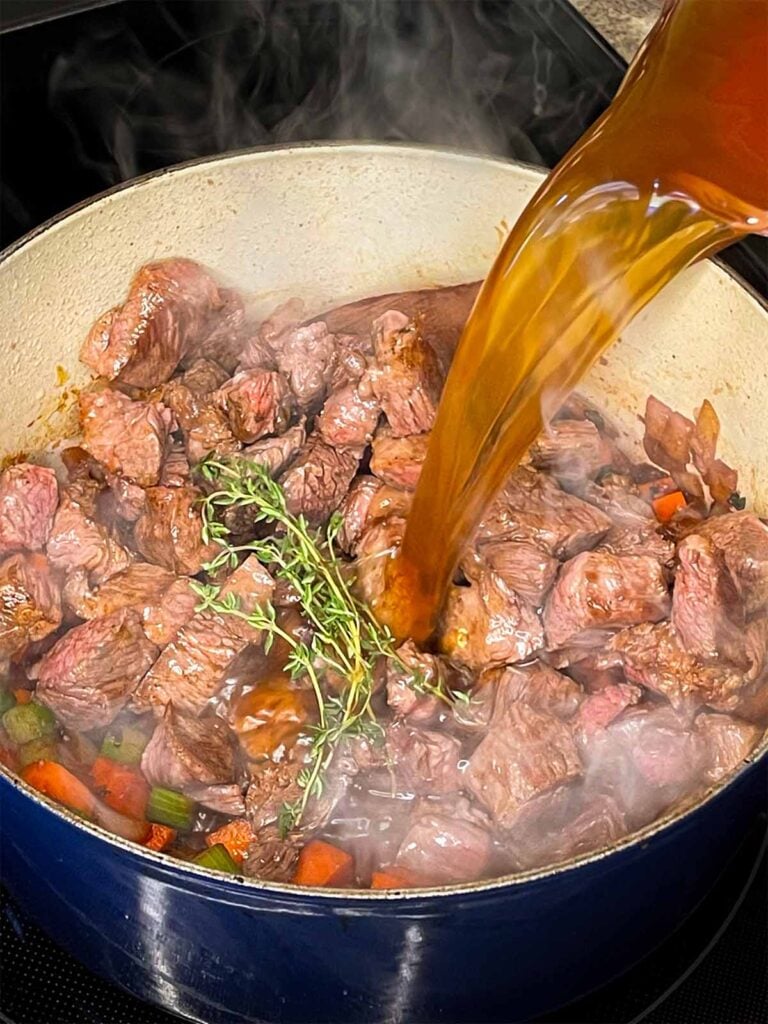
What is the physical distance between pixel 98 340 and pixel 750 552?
1.20m

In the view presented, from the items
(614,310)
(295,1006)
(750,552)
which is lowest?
(750,552)

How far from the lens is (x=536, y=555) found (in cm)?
191

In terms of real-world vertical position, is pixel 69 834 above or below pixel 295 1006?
above

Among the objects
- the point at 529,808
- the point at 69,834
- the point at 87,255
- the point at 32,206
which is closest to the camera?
the point at 69,834

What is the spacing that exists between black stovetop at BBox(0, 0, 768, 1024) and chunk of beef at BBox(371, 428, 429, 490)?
33.1 inches

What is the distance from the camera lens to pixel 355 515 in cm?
200

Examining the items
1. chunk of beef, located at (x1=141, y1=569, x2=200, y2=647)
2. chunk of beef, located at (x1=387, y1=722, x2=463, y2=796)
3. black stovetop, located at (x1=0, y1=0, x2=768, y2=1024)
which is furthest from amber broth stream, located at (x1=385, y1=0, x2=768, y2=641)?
black stovetop, located at (x1=0, y1=0, x2=768, y2=1024)

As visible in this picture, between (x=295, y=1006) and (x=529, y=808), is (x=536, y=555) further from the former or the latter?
(x=295, y=1006)

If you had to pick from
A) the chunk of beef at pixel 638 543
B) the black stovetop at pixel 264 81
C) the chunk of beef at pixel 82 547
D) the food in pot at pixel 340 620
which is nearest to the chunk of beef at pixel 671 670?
the food in pot at pixel 340 620

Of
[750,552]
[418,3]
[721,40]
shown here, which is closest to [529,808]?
[750,552]

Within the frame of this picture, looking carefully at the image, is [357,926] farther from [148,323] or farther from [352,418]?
[148,323]

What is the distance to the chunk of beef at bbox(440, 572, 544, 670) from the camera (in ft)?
6.02

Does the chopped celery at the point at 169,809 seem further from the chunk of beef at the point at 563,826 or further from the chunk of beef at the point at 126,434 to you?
the chunk of beef at the point at 126,434

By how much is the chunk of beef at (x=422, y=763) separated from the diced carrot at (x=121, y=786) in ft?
1.22
